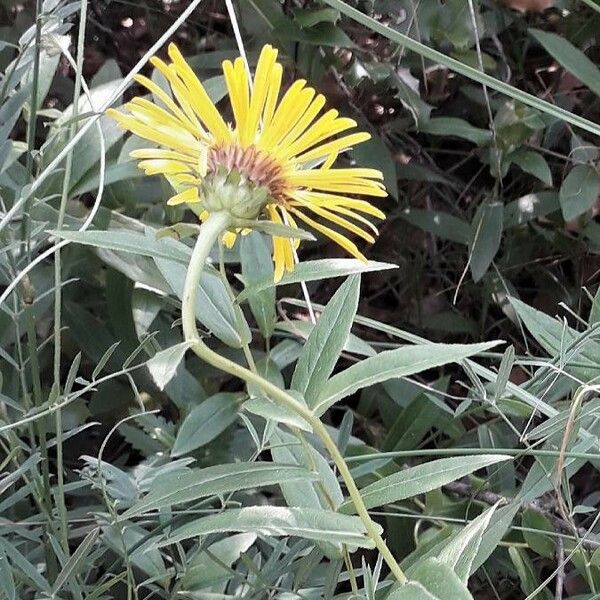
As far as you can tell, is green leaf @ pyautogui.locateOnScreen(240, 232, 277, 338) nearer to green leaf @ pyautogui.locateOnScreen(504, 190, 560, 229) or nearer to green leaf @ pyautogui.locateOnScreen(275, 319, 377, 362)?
green leaf @ pyautogui.locateOnScreen(275, 319, 377, 362)

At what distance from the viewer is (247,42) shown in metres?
0.79

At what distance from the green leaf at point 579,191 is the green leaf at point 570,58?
0.24 feet

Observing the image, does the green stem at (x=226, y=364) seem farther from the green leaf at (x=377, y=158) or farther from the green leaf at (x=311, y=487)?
the green leaf at (x=377, y=158)

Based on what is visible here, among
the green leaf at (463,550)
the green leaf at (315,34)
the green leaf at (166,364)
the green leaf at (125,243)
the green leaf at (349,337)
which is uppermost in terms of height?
the green leaf at (315,34)

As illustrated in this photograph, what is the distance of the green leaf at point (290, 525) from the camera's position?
0.33 metres

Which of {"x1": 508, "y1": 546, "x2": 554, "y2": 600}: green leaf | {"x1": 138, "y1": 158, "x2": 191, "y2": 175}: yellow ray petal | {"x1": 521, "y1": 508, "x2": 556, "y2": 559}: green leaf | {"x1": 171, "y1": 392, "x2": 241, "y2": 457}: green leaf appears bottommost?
{"x1": 508, "y1": 546, "x2": 554, "y2": 600}: green leaf

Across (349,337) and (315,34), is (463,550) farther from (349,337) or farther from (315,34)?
(315,34)

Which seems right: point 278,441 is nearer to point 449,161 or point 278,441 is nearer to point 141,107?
point 141,107

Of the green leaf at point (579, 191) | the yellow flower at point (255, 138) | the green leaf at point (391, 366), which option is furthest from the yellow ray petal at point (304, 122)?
the green leaf at point (579, 191)

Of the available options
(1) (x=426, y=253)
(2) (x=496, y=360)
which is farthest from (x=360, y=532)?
(1) (x=426, y=253)

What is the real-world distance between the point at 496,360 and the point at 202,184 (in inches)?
18.0

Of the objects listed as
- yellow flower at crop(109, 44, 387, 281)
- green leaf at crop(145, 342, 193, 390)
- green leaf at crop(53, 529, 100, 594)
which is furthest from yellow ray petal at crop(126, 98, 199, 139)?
green leaf at crop(53, 529, 100, 594)

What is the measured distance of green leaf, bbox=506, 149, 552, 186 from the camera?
2.41 feet

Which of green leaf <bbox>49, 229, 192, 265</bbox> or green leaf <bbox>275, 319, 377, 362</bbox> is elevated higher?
green leaf <bbox>49, 229, 192, 265</bbox>
